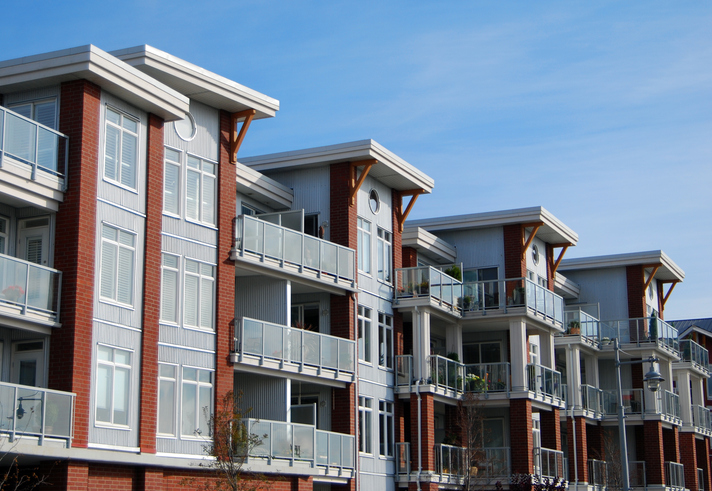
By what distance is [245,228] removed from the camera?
2938 centimetres

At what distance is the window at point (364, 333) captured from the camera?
34.7 metres

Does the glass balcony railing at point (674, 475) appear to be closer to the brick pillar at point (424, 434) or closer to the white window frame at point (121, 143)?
the brick pillar at point (424, 434)

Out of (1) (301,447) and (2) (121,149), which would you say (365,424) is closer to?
(1) (301,447)

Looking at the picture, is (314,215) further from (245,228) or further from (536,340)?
(536,340)

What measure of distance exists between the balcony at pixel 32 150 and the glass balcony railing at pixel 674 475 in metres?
36.4

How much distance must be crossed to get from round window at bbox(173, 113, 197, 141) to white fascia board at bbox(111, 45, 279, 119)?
657 mm

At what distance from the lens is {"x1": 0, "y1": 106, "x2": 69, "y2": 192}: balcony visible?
73.6ft

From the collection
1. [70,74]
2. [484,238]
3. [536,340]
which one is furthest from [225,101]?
[536,340]

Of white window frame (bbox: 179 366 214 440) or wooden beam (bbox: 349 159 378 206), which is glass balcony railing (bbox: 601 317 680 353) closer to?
wooden beam (bbox: 349 159 378 206)

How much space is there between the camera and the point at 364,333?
35.0m

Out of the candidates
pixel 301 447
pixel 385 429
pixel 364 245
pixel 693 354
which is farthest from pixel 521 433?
pixel 693 354

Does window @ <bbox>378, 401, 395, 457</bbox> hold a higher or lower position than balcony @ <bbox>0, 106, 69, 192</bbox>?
lower

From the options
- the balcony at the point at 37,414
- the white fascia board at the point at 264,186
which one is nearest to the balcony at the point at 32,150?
the balcony at the point at 37,414

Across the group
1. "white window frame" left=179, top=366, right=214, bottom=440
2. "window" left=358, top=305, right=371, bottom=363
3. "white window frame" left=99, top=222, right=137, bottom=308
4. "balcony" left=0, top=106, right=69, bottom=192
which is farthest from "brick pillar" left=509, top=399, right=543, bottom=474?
"balcony" left=0, top=106, right=69, bottom=192
